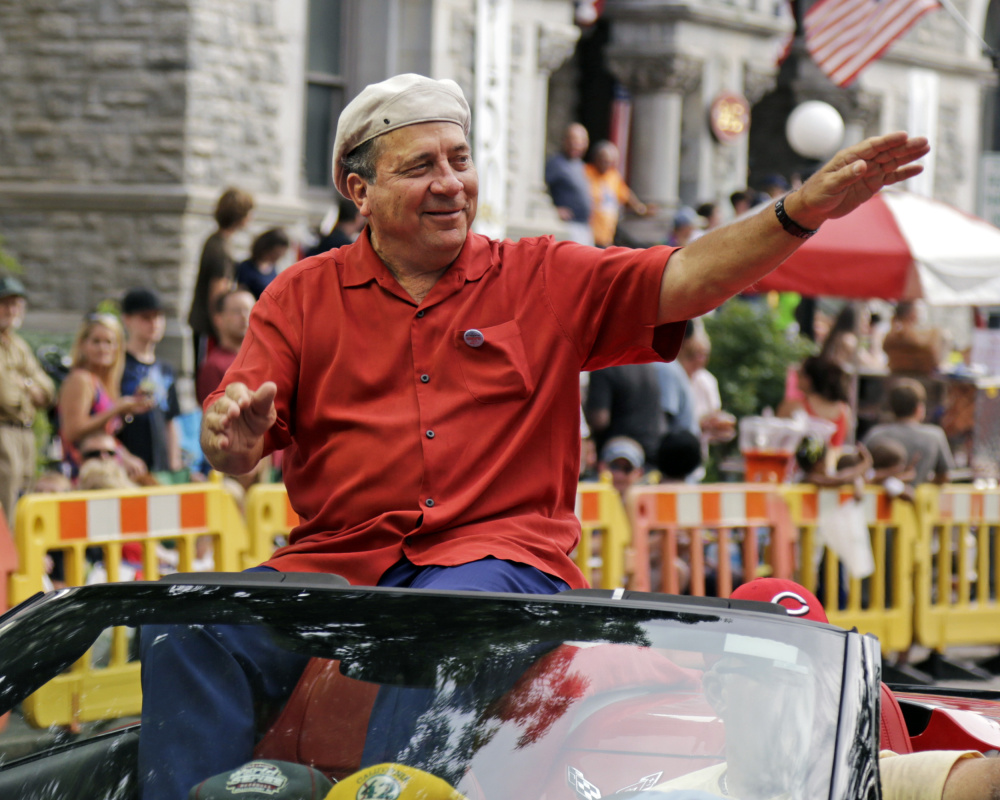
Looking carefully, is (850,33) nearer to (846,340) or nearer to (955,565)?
(846,340)

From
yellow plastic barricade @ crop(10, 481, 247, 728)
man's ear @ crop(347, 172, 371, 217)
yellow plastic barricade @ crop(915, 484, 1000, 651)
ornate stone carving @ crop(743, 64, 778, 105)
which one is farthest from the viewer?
ornate stone carving @ crop(743, 64, 778, 105)

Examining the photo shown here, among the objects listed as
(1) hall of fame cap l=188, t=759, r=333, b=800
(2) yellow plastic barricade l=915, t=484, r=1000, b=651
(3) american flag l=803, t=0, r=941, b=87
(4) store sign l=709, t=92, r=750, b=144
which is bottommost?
(2) yellow plastic barricade l=915, t=484, r=1000, b=651

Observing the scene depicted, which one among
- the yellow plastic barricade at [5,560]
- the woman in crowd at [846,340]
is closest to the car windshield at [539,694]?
the yellow plastic barricade at [5,560]

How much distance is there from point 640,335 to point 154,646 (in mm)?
1348

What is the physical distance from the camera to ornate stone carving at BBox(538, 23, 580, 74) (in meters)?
16.2

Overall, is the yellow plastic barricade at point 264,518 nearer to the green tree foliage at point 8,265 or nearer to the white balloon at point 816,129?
the green tree foliage at point 8,265

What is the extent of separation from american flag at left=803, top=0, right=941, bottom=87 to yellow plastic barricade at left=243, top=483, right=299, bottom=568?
7.18 meters

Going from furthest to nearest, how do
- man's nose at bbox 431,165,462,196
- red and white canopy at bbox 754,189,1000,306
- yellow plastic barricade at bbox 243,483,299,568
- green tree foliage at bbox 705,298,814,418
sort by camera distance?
1. green tree foliage at bbox 705,298,814,418
2. red and white canopy at bbox 754,189,1000,306
3. yellow plastic barricade at bbox 243,483,299,568
4. man's nose at bbox 431,165,462,196

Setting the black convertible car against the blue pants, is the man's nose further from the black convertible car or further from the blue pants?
the blue pants

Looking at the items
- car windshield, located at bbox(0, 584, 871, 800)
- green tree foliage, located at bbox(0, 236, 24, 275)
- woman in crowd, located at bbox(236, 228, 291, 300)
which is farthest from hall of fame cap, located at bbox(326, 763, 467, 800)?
green tree foliage, located at bbox(0, 236, 24, 275)

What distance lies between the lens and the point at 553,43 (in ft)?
53.2

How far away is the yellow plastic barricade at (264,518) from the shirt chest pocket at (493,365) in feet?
10.7

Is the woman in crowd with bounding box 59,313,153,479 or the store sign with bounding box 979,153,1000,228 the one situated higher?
the store sign with bounding box 979,153,1000,228

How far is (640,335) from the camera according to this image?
3.36 metres
